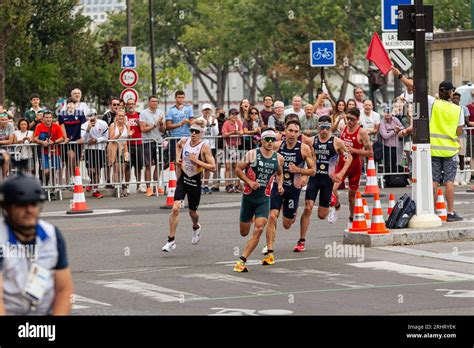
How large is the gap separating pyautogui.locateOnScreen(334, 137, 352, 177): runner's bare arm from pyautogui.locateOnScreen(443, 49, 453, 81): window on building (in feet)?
69.6

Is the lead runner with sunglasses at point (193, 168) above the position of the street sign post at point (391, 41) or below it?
below

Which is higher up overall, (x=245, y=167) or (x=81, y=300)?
(x=245, y=167)

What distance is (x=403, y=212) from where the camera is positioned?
17656 millimetres

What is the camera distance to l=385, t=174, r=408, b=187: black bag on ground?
27.2 metres

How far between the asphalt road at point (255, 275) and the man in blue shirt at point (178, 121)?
5798 mm

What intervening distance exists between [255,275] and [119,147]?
12.4 m

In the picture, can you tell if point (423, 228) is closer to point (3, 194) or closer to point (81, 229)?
point (81, 229)

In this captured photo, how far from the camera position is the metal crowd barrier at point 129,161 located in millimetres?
26062

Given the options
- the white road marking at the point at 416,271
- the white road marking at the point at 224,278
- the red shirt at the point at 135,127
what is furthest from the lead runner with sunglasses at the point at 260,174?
the red shirt at the point at 135,127

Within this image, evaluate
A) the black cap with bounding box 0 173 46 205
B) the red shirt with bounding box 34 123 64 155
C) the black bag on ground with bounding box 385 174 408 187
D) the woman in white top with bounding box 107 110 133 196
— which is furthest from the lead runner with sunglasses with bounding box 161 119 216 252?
the black cap with bounding box 0 173 46 205

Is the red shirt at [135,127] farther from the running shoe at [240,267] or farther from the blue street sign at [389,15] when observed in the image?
the running shoe at [240,267]

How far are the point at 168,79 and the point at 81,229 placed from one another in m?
61.2

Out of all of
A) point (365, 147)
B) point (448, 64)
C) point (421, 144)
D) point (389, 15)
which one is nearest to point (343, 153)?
point (365, 147)

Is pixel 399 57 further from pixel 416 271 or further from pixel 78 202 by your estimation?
pixel 78 202
